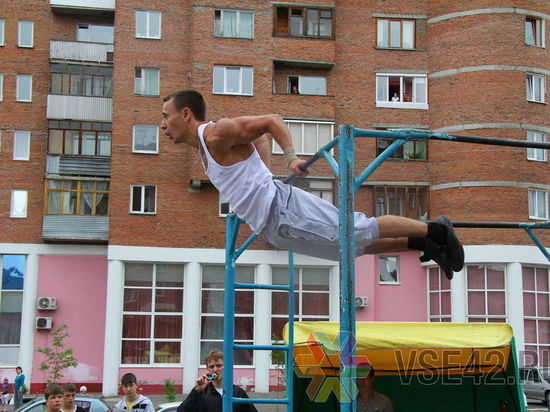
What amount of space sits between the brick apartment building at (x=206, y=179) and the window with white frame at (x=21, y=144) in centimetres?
9

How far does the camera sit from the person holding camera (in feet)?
27.9

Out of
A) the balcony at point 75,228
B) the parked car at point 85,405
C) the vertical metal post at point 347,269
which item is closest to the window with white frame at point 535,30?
the balcony at point 75,228

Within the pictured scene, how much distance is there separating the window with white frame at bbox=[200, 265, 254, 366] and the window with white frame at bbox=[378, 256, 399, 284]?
5342 mm

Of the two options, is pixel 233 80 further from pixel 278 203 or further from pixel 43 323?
pixel 278 203

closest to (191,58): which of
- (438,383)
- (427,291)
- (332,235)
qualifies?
(427,291)

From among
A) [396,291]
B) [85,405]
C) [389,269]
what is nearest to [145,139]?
[389,269]

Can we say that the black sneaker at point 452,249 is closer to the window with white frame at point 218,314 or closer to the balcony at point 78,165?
the window with white frame at point 218,314

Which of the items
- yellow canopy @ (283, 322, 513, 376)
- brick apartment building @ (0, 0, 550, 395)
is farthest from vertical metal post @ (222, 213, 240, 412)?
brick apartment building @ (0, 0, 550, 395)

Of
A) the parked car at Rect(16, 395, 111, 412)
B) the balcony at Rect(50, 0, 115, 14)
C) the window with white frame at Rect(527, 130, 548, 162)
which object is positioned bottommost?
the parked car at Rect(16, 395, 111, 412)

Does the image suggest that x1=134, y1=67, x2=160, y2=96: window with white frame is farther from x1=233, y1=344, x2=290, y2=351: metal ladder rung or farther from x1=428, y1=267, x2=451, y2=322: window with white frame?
x1=233, y1=344, x2=290, y2=351: metal ladder rung

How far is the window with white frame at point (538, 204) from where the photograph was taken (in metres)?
32.7

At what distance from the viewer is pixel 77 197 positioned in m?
33.3

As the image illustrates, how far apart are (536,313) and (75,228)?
18151 millimetres

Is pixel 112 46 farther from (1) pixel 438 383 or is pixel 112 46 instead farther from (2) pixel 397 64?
(1) pixel 438 383
